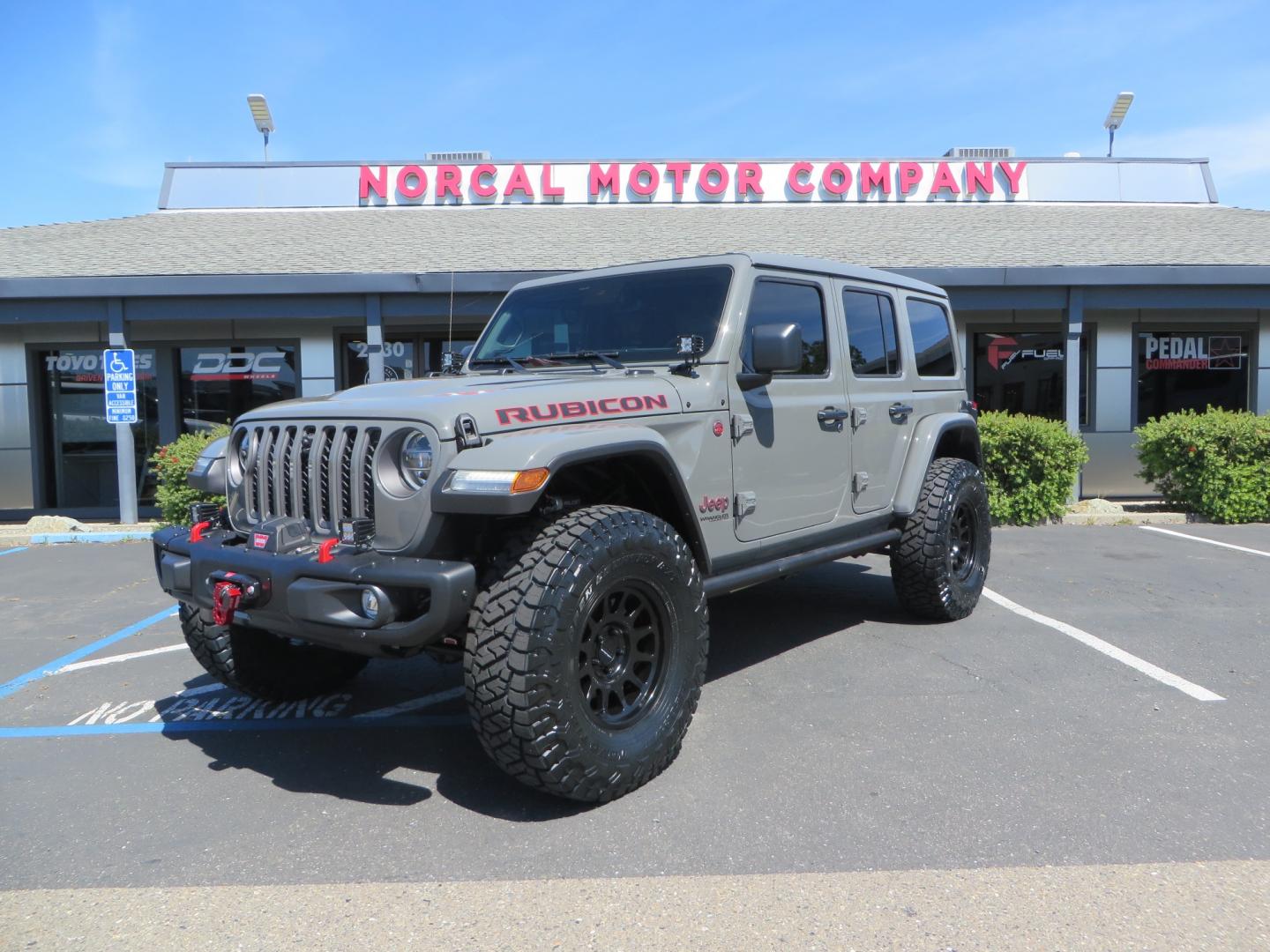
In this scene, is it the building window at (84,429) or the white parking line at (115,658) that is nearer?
the white parking line at (115,658)

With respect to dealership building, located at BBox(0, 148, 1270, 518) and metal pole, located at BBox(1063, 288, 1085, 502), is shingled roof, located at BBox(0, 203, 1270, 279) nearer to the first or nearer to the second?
dealership building, located at BBox(0, 148, 1270, 518)

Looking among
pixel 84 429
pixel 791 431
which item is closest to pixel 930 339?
pixel 791 431

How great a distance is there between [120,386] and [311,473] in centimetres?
886

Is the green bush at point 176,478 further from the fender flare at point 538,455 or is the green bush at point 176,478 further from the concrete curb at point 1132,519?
the concrete curb at point 1132,519

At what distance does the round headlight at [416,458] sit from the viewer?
10.2 ft

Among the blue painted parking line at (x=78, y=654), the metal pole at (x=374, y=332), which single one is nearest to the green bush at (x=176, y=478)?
the metal pole at (x=374, y=332)

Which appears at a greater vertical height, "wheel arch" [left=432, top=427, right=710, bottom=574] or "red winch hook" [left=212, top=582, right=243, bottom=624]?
"wheel arch" [left=432, top=427, right=710, bottom=574]

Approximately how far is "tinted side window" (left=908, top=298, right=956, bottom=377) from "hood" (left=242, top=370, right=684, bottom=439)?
2.47 m

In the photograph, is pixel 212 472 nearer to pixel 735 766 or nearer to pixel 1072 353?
pixel 735 766

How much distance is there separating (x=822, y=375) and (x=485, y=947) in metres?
3.12

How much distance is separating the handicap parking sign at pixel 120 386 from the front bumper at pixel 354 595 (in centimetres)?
869

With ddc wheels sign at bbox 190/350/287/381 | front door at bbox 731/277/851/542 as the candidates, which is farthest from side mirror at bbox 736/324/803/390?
ddc wheels sign at bbox 190/350/287/381

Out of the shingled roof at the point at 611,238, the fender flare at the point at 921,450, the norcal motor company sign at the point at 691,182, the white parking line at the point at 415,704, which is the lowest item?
the white parking line at the point at 415,704

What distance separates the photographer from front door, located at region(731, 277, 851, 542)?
159 inches
